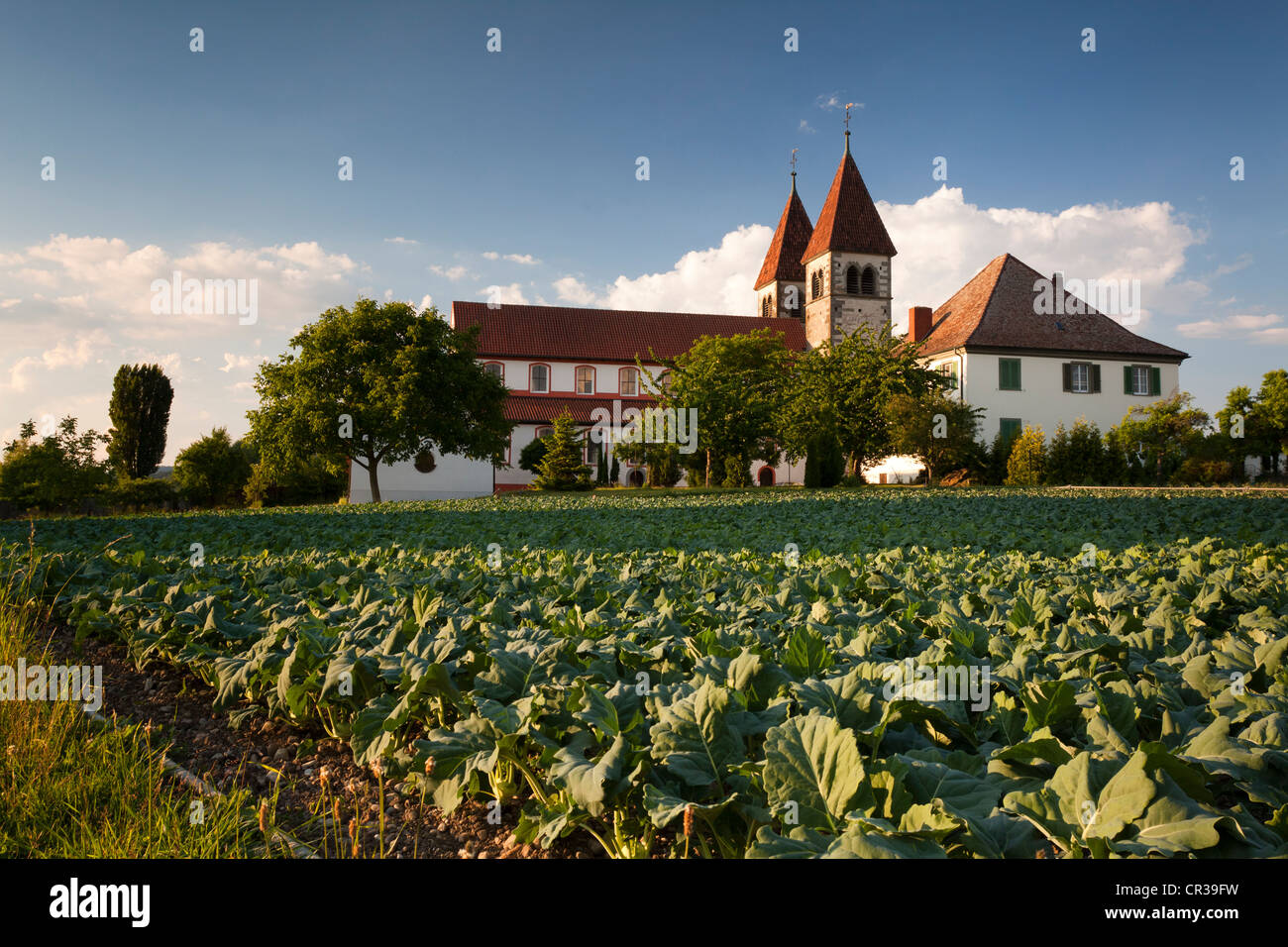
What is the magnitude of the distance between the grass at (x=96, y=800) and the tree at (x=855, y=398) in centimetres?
3140

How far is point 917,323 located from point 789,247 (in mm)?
20697

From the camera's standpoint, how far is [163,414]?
53.2m

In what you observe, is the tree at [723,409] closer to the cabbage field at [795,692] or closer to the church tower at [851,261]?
the church tower at [851,261]

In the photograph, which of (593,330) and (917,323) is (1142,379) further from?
(593,330)

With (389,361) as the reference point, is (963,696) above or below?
below

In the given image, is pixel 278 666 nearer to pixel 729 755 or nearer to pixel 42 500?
pixel 729 755

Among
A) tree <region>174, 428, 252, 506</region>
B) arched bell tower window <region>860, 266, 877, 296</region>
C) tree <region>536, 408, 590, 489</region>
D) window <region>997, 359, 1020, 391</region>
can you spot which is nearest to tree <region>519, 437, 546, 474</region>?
tree <region>536, 408, 590, 489</region>

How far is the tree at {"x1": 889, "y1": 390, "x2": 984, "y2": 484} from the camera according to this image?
1247 inches

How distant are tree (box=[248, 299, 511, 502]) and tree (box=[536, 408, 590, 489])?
2902 mm

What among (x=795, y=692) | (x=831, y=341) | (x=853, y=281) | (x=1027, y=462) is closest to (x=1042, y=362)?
(x=1027, y=462)

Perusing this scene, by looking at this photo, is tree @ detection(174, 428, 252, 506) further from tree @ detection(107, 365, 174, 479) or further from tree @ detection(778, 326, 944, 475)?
tree @ detection(778, 326, 944, 475)
